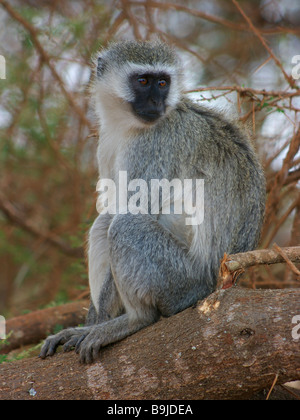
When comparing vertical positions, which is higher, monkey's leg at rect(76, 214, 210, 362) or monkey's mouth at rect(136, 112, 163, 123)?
monkey's mouth at rect(136, 112, 163, 123)

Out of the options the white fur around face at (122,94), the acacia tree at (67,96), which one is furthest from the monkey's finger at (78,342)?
the acacia tree at (67,96)

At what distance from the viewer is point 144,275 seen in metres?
3.53

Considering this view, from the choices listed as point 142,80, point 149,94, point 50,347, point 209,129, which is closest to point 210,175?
point 209,129

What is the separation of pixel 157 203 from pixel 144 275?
0.60m

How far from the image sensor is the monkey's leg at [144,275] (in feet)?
11.6

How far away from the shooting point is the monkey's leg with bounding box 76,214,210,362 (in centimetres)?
353

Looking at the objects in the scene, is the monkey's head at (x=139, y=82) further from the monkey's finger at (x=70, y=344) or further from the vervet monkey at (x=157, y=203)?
the monkey's finger at (x=70, y=344)

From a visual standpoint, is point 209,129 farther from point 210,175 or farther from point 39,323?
point 39,323

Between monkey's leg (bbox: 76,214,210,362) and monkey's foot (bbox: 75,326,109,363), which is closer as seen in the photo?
monkey's foot (bbox: 75,326,109,363)

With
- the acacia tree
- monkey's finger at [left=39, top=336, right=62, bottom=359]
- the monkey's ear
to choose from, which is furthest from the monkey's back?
the acacia tree

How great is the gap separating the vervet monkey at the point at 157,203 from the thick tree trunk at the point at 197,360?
213 millimetres

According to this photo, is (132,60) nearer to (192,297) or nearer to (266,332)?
(192,297)

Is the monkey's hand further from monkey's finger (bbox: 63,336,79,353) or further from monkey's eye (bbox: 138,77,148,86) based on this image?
monkey's eye (bbox: 138,77,148,86)

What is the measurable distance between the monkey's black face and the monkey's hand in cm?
178
